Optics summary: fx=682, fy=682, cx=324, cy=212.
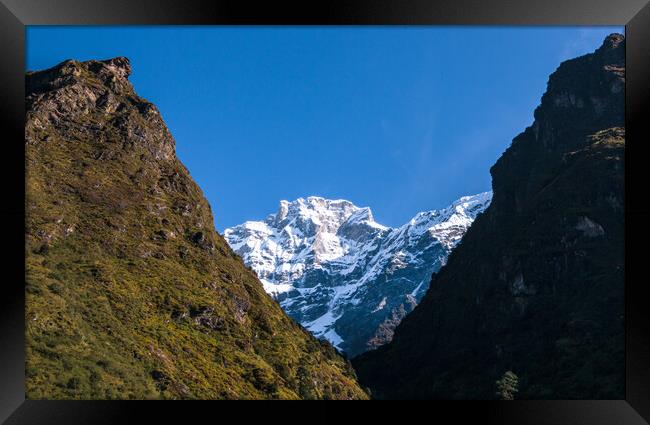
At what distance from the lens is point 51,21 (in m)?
8.00

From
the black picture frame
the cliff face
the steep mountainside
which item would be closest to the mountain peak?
the cliff face

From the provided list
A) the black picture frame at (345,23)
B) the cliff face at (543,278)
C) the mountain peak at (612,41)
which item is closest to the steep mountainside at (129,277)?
the cliff face at (543,278)

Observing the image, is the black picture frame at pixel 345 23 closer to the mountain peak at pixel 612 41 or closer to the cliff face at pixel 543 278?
the cliff face at pixel 543 278

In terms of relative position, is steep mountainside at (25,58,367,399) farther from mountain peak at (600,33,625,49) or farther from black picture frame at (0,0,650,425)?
mountain peak at (600,33,625,49)

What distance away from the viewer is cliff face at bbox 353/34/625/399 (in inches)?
1997

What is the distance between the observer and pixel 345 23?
7.79 metres

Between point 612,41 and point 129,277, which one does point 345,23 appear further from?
point 612,41

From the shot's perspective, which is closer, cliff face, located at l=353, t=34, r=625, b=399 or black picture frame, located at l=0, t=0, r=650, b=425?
black picture frame, located at l=0, t=0, r=650, b=425

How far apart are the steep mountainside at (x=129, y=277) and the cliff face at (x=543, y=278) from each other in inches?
399

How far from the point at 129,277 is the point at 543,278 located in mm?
37662

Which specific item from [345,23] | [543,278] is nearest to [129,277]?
[543,278]

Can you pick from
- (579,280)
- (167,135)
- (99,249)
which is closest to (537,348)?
(579,280)

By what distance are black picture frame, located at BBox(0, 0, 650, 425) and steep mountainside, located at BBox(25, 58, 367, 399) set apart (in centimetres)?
2254

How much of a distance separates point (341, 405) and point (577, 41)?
8459 centimetres
